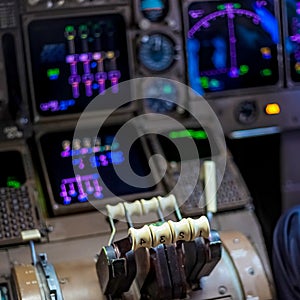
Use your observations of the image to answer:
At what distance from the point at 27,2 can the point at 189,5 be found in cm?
69

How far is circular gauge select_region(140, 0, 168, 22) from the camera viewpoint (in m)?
3.27

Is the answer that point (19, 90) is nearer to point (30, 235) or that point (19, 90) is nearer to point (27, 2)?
point (27, 2)

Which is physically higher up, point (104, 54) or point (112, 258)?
point (104, 54)

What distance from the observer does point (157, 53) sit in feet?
10.8

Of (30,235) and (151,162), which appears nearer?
(30,235)

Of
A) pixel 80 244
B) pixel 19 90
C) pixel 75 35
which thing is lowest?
pixel 80 244

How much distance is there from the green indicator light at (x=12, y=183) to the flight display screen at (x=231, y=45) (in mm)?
883

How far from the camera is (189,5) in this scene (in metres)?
3.31

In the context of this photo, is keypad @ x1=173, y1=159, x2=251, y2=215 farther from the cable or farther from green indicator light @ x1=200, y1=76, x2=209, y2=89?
green indicator light @ x1=200, y1=76, x2=209, y2=89

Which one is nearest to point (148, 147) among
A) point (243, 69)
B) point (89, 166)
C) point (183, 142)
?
point (183, 142)

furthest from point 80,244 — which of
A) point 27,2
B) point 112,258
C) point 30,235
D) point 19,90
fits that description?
A: point 27,2

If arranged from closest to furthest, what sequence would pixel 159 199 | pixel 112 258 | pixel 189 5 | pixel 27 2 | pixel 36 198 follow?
1. pixel 112 258
2. pixel 159 199
3. pixel 36 198
4. pixel 27 2
5. pixel 189 5

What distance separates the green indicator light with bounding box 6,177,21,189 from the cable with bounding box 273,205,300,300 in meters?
1.00

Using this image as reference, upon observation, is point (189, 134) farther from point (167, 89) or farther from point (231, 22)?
point (231, 22)
